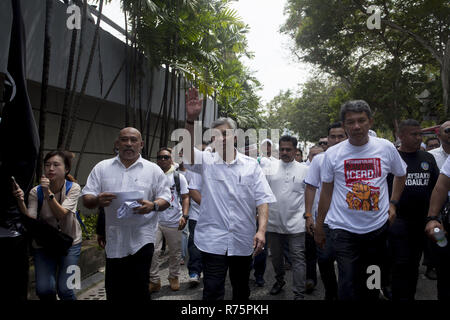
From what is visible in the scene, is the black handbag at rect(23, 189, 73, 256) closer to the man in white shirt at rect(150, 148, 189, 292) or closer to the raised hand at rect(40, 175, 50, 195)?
the raised hand at rect(40, 175, 50, 195)

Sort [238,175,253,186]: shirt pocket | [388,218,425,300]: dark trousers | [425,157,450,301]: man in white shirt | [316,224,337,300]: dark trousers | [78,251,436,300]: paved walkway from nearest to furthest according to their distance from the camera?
[425,157,450,301]: man in white shirt → [238,175,253,186]: shirt pocket → [388,218,425,300]: dark trousers → [316,224,337,300]: dark trousers → [78,251,436,300]: paved walkway

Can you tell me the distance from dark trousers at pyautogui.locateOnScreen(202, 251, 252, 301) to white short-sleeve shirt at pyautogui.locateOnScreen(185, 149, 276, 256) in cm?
7

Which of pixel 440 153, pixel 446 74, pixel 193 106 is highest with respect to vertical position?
pixel 446 74

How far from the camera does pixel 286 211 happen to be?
5.12 m

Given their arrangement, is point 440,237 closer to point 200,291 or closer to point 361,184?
point 361,184

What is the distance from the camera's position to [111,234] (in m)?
3.66

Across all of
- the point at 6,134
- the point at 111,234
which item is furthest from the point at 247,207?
the point at 6,134

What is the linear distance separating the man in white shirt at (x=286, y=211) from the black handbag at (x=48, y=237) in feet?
8.67

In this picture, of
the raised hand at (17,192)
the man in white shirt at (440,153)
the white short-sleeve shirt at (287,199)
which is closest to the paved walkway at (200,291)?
the man in white shirt at (440,153)

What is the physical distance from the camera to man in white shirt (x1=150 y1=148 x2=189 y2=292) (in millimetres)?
5477

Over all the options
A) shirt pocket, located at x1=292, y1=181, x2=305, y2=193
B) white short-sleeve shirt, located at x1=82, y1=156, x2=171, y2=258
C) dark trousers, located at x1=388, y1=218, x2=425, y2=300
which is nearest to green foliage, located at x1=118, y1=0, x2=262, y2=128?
shirt pocket, located at x1=292, y1=181, x2=305, y2=193

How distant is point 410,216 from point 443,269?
861mm

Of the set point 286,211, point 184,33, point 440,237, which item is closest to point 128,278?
point 286,211
